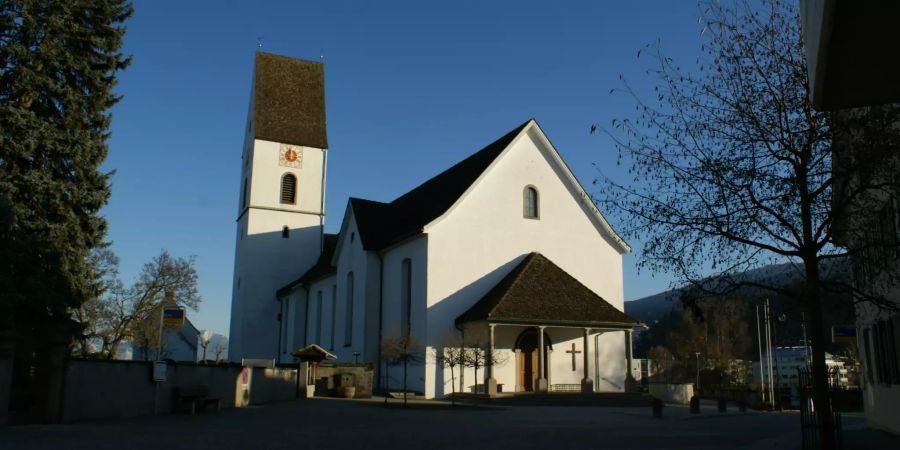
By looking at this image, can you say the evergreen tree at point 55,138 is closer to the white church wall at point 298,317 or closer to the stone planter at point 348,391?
the stone planter at point 348,391

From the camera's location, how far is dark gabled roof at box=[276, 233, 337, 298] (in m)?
43.6

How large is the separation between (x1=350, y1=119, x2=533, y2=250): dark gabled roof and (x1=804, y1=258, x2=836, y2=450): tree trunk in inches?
817

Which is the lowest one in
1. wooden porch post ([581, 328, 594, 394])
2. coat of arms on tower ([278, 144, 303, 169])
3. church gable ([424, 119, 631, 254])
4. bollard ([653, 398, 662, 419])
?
bollard ([653, 398, 662, 419])

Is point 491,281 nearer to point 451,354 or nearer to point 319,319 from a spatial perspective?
point 451,354

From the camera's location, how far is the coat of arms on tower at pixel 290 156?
50625 millimetres

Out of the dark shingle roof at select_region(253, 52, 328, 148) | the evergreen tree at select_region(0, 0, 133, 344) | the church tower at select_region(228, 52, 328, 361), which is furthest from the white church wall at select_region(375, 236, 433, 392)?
the dark shingle roof at select_region(253, 52, 328, 148)

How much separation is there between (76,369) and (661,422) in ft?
48.4

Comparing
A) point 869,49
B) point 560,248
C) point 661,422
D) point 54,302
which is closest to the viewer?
point 869,49

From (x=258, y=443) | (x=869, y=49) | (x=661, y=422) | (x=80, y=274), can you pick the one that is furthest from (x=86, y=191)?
(x=869, y=49)

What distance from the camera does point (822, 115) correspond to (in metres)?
12.0

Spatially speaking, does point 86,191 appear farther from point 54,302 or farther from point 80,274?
point 54,302

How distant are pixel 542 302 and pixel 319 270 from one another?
63.3ft

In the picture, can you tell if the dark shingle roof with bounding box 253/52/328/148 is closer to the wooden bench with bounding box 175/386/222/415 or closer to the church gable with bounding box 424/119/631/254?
the church gable with bounding box 424/119/631/254

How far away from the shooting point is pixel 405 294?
33.7m
